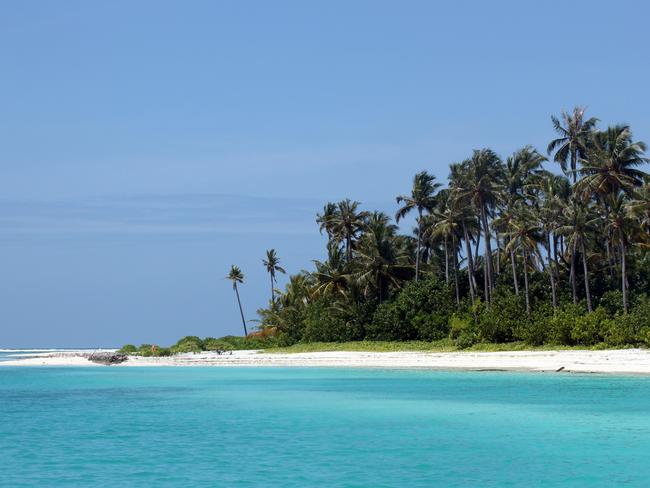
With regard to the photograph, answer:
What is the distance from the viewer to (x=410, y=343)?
65.1 metres

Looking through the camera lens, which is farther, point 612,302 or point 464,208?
point 464,208

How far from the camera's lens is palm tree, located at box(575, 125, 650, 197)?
55.5 meters

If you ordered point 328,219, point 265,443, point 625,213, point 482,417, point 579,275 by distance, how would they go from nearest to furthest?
point 265,443, point 482,417, point 625,213, point 579,275, point 328,219

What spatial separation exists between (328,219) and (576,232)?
31.6m

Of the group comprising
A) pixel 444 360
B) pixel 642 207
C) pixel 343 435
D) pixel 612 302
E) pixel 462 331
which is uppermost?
pixel 642 207

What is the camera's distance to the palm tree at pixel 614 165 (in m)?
55.5

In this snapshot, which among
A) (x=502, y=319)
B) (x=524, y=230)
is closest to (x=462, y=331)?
(x=502, y=319)

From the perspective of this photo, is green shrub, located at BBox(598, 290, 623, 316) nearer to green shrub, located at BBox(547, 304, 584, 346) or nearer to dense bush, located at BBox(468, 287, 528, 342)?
green shrub, located at BBox(547, 304, 584, 346)

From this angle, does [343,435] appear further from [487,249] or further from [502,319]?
[487,249]

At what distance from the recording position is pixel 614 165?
55594 millimetres

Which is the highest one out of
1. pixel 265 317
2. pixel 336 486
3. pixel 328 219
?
pixel 328 219

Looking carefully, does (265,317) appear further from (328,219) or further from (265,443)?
(265,443)

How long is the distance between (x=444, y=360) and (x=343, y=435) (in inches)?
1234

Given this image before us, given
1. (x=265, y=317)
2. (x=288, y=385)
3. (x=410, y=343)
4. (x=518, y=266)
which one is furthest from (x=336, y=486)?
(x=265, y=317)
